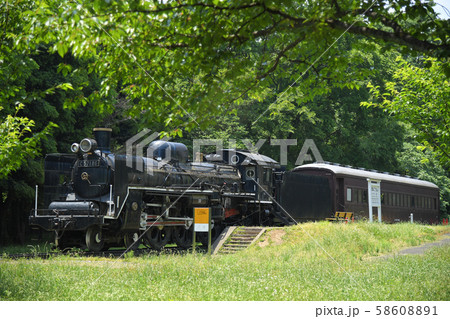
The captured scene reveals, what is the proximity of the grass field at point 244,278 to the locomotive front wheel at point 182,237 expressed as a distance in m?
3.79

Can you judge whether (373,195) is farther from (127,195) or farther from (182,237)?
(127,195)

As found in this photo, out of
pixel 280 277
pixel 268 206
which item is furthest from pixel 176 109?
pixel 268 206

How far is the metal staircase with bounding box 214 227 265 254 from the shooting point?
602 inches

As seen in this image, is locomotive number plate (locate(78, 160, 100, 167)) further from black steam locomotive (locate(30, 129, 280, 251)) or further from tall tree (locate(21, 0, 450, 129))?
tall tree (locate(21, 0, 450, 129))

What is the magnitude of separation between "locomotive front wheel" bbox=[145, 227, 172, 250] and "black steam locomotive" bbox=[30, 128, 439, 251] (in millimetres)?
31

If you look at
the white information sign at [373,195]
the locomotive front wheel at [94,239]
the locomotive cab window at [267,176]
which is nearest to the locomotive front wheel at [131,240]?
the locomotive front wheel at [94,239]

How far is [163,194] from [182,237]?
7.43ft

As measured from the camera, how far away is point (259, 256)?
1334 centimetres

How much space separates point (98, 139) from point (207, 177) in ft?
13.7

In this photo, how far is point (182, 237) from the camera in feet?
57.0

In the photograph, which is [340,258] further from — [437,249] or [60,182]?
[60,182]

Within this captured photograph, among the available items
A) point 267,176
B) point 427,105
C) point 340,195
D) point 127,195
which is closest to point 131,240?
point 127,195

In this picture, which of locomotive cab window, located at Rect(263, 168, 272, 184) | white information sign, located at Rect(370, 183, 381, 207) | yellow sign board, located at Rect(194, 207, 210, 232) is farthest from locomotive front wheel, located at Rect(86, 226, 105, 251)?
white information sign, located at Rect(370, 183, 381, 207)

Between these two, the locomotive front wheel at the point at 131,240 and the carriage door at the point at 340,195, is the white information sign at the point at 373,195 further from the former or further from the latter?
the locomotive front wheel at the point at 131,240
